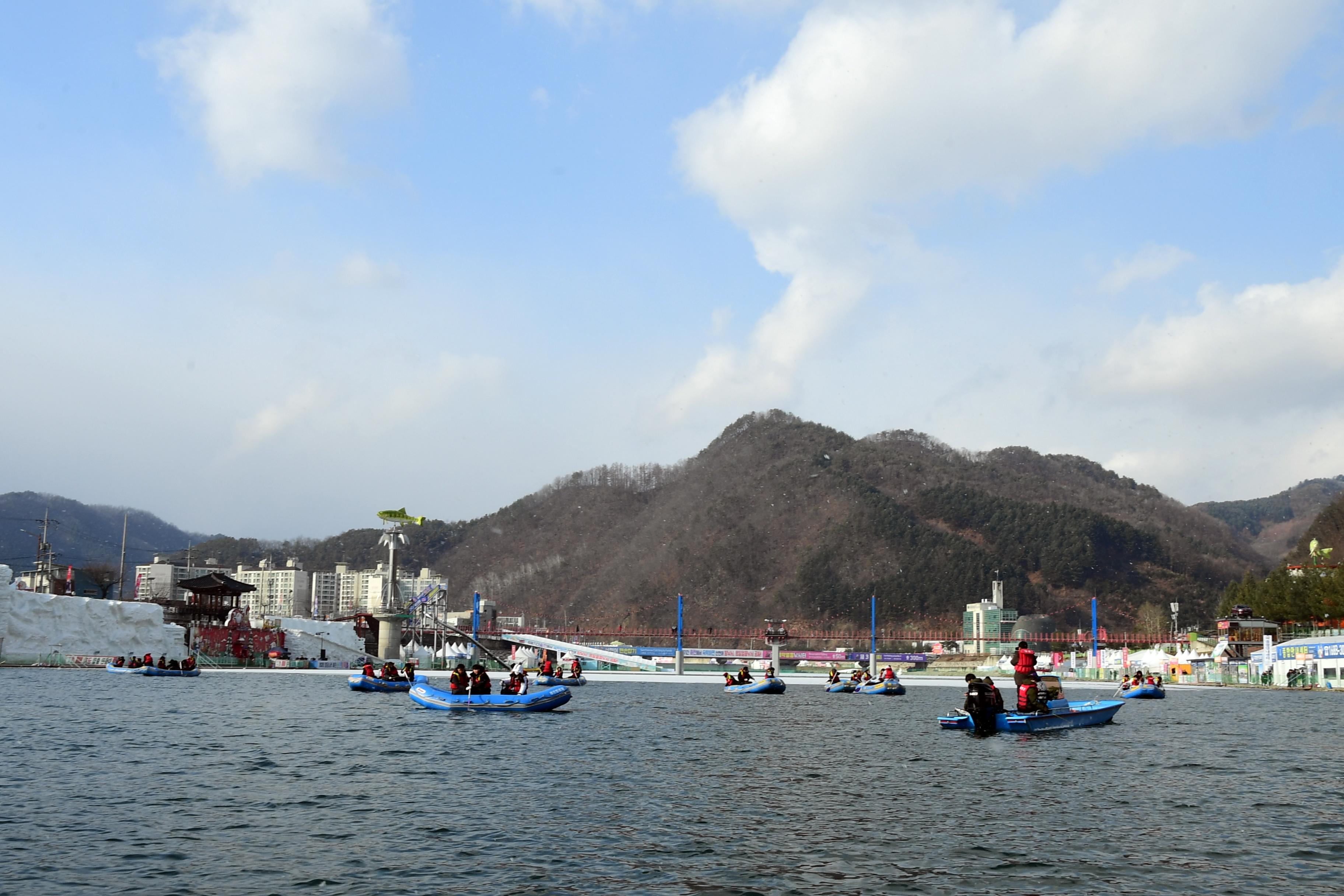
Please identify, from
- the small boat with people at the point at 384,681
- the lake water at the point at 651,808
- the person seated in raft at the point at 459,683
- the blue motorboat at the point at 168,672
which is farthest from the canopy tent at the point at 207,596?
the lake water at the point at 651,808

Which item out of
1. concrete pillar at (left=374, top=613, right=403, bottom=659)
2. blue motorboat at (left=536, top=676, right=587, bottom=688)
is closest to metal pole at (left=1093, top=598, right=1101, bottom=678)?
blue motorboat at (left=536, top=676, right=587, bottom=688)

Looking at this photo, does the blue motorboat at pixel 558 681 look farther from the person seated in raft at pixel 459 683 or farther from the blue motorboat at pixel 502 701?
the person seated in raft at pixel 459 683

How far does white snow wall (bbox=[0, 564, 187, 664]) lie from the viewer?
116 meters

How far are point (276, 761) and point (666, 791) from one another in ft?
45.8

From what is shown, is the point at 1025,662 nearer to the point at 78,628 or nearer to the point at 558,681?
the point at 558,681

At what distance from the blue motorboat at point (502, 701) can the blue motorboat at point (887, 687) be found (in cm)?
3695

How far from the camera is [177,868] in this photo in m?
18.9

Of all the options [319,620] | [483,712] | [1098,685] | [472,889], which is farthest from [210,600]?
[472,889]

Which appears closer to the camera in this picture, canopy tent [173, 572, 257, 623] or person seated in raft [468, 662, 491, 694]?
person seated in raft [468, 662, 491, 694]

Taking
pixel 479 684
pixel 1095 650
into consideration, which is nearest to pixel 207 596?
pixel 479 684

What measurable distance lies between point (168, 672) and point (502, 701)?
55.5 meters

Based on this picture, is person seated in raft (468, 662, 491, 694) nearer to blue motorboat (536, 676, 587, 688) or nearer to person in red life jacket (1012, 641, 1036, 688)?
blue motorboat (536, 676, 587, 688)

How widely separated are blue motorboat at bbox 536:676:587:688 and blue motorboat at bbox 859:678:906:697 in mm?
25620

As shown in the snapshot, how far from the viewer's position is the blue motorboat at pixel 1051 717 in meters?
45.1
